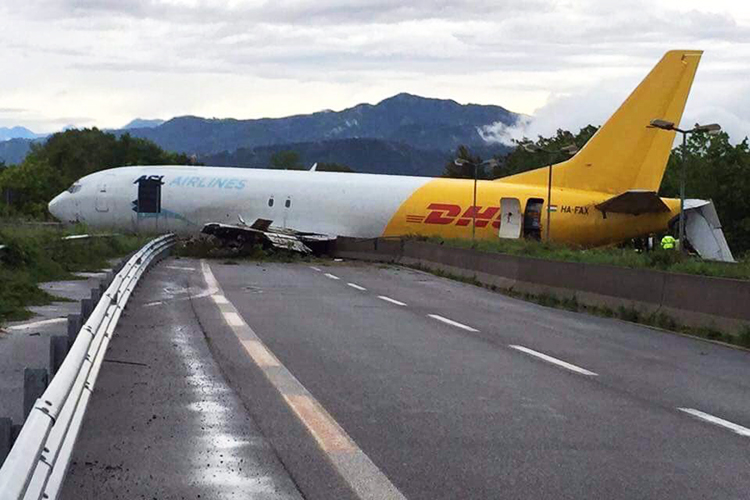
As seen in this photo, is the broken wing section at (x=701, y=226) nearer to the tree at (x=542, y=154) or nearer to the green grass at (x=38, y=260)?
the green grass at (x=38, y=260)

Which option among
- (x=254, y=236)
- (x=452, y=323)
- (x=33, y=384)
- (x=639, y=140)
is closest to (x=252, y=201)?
(x=254, y=236)

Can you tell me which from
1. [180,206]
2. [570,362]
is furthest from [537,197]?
[570,362]

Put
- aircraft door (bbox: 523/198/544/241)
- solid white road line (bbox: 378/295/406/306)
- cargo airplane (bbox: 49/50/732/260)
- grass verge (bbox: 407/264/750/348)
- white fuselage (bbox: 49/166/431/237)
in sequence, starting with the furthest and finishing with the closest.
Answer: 1. white fuselage (bbox: 49/166/431/237)
2. aircraft door (bbox: 523/198/544/241)
3. cargo airplane (bbox: 49/50/732/260)
4. solid white road line (bbox: 378/295/406/306)
5. grass verge (bbox: 407/264/750/348)

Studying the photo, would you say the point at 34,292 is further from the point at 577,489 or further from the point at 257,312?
the point at 577,489

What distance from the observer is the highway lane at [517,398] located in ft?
22.2

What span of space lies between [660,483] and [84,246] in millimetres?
26847

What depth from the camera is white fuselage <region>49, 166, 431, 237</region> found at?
1745 inches

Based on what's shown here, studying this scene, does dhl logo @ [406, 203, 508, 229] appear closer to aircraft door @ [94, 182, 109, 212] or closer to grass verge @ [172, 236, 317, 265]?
grass verge @ [172, 236, 317, 265]

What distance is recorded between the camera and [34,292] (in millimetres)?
18000

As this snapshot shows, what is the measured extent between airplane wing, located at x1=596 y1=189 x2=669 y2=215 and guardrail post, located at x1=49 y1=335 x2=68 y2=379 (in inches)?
1216

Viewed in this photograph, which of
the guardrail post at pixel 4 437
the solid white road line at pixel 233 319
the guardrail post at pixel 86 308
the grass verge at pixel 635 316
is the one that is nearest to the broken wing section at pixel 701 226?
the grass verge at pixel 635 316

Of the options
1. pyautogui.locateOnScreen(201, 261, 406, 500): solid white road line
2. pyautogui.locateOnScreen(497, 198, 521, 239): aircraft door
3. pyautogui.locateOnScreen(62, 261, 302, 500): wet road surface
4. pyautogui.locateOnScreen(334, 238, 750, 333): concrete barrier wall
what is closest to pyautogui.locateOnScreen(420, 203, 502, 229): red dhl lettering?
pyautogui.locateOnScreen(497, 198, 521, 239): aircraft door

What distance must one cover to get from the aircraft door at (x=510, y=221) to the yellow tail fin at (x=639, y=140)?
8.08 ft

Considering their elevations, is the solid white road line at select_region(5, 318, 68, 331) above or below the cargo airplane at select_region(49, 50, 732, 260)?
below
